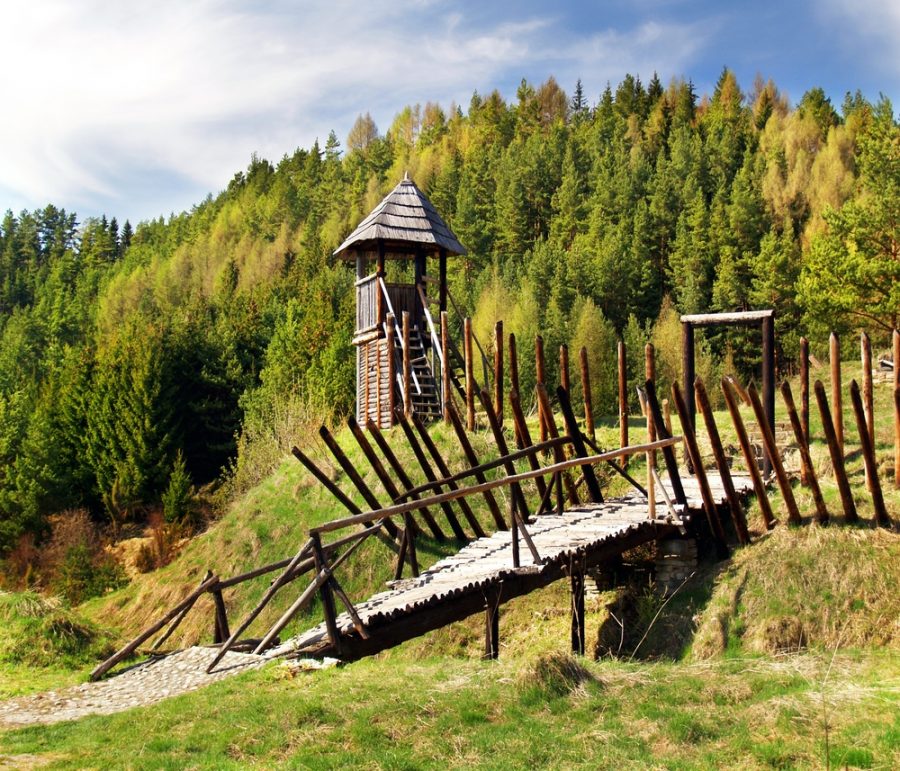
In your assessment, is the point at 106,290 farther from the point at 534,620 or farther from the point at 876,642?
the point at 876,642

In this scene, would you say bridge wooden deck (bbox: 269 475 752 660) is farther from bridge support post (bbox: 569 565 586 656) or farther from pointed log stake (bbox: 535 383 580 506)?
pointed log stake (bbox: 535 383 580 506)

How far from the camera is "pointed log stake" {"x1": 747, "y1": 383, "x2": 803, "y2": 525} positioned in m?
11.8

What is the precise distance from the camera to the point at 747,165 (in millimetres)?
62375

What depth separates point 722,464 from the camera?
12375 millimetres

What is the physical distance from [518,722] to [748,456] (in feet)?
21.1

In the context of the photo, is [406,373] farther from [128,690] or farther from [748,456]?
[128,690]

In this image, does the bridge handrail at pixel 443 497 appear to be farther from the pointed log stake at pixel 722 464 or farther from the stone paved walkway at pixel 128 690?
the stone paved walkway at pixel 128 690

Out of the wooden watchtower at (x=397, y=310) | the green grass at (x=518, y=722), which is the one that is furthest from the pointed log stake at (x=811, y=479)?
the wooden watchtower at (x=397, y=310)

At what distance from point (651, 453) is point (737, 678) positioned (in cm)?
475

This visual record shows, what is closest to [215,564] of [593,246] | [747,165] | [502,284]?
[502,284]

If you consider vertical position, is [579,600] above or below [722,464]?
below

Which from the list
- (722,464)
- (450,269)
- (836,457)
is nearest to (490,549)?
(722,464)

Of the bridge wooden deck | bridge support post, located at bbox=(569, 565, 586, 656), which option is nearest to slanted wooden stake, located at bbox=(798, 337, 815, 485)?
the bridge wooden deck

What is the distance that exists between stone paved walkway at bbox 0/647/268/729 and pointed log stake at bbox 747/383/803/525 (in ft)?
22.5
